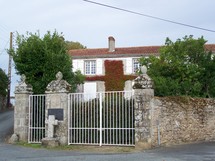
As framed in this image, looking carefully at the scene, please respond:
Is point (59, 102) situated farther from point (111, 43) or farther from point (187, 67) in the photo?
point (111, 43)

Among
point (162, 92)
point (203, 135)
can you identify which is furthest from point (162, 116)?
point (162, 92)

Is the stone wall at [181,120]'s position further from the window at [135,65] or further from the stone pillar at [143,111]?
the window at [135,65]

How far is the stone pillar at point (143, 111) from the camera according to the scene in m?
14.2

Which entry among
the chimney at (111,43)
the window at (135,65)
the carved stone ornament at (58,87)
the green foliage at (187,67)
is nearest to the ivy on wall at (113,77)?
the window at (135,65)

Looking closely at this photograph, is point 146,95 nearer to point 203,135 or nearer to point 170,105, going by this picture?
point 170,105

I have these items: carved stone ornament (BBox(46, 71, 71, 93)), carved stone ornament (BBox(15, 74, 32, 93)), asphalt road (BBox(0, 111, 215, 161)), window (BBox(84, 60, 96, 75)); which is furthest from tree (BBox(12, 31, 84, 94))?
window (BBox(84, 60, 96, 75))

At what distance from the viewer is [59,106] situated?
15.6 metres

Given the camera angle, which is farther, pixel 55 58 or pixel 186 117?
pixel 55 58

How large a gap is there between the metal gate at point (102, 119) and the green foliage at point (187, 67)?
778cm

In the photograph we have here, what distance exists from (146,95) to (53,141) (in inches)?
163

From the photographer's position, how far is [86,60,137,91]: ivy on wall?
3781 centimetres

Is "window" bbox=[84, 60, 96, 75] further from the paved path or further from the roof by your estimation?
the paved path

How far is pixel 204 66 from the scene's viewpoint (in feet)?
77.8

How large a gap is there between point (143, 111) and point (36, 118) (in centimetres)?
507
